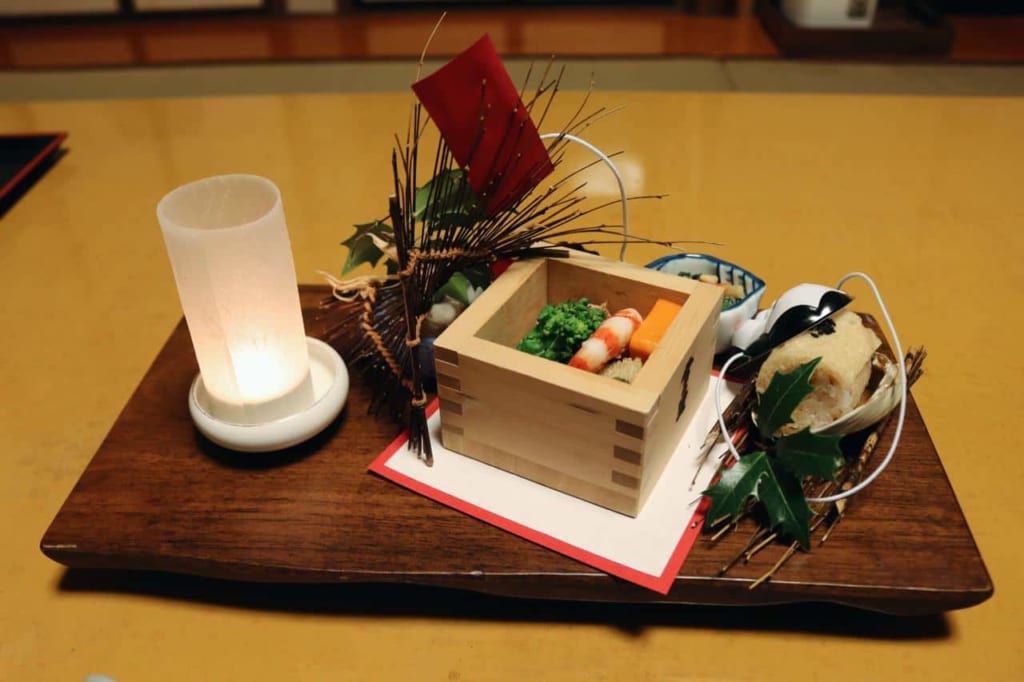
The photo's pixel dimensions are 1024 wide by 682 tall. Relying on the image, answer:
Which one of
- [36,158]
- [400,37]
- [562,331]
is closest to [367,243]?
[562,331]

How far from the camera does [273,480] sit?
74 cm

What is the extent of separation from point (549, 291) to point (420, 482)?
0.22m

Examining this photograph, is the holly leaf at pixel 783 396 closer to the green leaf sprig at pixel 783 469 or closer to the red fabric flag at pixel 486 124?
the green leaf sprig at pixel 783 469

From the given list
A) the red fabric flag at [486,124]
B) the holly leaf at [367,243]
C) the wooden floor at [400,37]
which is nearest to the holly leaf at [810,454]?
the red fabric flag at [486,124]

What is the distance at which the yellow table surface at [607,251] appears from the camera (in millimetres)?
656

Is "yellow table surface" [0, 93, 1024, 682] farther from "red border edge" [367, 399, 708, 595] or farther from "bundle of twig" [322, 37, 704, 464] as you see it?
"bundle of twig" [322, 37, 704, 464]

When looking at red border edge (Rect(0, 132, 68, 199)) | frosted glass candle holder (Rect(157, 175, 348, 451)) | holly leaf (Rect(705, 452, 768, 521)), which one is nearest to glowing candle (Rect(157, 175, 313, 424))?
frosted glass candle holder (Rect(157, 175, 348, 451))

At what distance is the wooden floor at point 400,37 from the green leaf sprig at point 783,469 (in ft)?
4.40

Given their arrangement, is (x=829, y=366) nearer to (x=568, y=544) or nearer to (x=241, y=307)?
(x=568, y=544)

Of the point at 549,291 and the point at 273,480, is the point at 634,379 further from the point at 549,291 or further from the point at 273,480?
the point at 273,480

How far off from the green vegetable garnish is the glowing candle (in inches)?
8.1

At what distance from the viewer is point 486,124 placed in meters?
0.75

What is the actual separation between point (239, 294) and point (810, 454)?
18.3 inches

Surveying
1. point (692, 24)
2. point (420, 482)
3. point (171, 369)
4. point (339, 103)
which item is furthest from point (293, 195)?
point (692, 24)
